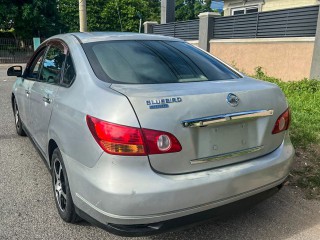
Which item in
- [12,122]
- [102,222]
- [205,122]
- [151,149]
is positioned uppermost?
[205,122]

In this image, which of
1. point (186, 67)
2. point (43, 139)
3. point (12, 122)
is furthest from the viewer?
point (12, 122)

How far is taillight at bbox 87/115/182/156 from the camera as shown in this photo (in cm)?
216

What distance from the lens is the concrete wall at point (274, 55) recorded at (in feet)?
30.7

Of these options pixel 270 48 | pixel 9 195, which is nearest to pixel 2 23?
pixel 270 48

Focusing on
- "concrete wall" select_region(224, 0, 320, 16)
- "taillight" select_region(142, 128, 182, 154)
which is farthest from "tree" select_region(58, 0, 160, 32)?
"taillight" select_region(142, 128, 182, 154)

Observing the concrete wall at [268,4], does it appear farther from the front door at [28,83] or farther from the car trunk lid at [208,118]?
the car trunk lid at [208,118]

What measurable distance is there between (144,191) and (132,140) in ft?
1.06

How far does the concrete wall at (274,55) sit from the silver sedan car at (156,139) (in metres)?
7.20

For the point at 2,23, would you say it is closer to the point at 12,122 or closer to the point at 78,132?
the point at 12,122

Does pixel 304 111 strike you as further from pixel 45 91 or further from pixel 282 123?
pixel 45 91

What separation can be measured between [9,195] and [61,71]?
1.39 meters

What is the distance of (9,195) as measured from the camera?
350cm

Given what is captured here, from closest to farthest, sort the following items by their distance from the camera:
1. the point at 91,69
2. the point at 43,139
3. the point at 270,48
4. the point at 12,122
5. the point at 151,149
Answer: the point at 151,149 < the point at 91,69 < the point at 43,139 < the point at 12,122 < the point at 270,48

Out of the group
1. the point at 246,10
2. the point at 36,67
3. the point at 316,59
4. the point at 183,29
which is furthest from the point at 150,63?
the point at 246,10
